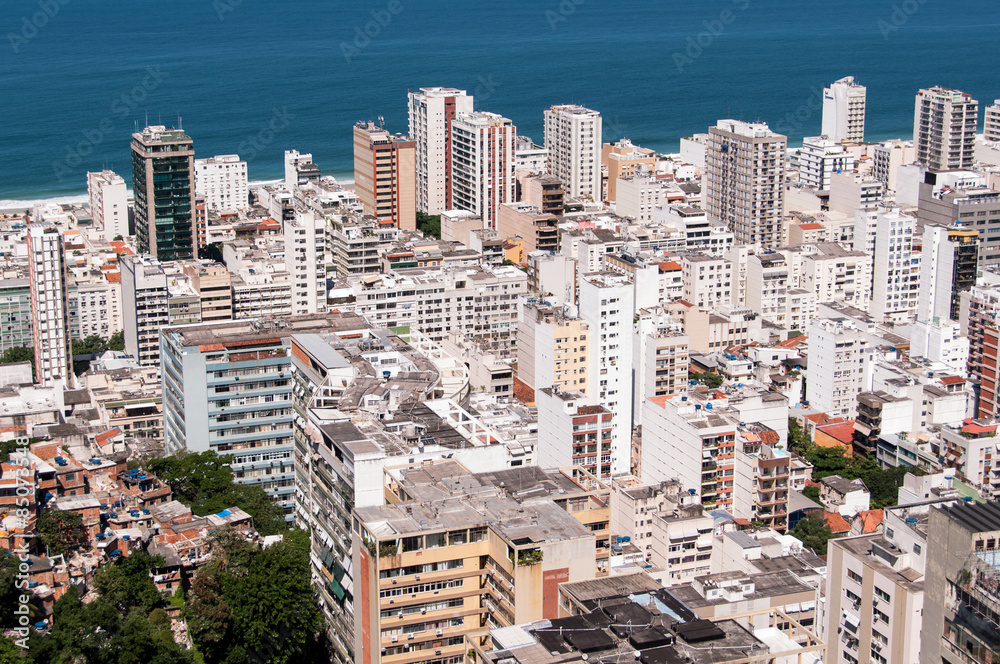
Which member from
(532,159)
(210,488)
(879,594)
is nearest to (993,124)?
Result: (532,159)

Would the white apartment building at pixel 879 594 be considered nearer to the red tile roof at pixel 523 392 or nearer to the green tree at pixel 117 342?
the red tile roof at pixel 523 392

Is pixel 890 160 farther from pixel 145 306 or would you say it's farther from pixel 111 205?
pixel 145 306

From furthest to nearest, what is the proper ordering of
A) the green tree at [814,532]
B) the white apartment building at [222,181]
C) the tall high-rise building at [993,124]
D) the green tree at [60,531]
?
the tall high-rise building at [993,124] < the white apartment building at [222,181] < the green tree at [814,532] < the green tree at [60,531]

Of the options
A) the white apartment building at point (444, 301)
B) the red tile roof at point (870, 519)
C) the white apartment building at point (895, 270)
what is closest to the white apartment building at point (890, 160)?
the white apartment building at point (895, 270)

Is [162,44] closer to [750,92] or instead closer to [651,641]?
[750,92]

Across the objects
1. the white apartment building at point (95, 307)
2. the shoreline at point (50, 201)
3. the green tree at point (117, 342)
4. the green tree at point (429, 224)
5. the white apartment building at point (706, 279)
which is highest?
the shoreline at point (50, 201)

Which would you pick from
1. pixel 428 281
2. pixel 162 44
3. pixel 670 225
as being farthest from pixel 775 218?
pixel 162 44
